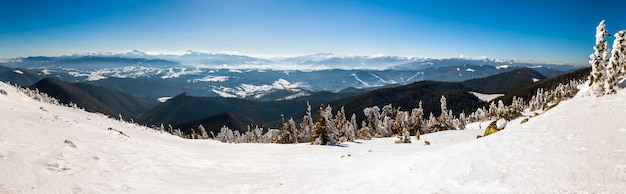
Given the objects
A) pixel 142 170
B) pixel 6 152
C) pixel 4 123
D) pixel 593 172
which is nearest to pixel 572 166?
pixel 593 172

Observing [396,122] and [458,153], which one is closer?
[458,153]

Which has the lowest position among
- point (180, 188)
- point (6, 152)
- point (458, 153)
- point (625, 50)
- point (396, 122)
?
point (396, 122)

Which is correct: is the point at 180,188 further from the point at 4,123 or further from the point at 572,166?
the point at 572,166

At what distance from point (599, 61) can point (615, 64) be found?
1953mm

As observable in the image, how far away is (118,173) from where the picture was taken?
13.9 meters

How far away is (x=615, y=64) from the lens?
2175 centimetres

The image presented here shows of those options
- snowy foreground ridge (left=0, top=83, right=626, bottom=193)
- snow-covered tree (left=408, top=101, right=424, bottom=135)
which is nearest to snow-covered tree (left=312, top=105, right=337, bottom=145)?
snowy foreground ridge (left=0, top=83, right=626, bottom=193)

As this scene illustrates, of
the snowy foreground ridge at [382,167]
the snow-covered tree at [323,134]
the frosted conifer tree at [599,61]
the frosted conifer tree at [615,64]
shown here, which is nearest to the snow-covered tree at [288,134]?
the snow-covered tree at [323,134]

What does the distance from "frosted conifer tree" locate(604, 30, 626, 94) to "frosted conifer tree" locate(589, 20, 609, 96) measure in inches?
18.0

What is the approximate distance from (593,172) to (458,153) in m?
5.44

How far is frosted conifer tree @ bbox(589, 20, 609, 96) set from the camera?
793 inches

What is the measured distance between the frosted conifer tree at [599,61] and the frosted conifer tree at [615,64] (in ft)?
1.50

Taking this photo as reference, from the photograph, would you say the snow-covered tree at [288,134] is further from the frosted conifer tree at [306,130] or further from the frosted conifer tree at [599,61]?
the frosted conifer tree at [599,61]

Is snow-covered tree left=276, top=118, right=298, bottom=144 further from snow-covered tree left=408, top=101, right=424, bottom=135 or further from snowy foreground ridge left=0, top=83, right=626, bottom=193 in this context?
snowy foreground ridge left=0, top=83, right=626, bottom=193
